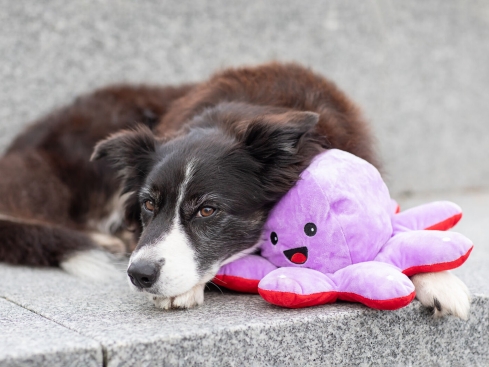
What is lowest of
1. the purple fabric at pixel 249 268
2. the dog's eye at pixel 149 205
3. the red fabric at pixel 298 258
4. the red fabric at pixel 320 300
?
the purple fabric at pixel 249 268

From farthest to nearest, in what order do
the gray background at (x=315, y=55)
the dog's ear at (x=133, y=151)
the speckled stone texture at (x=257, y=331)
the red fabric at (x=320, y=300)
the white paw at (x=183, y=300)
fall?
1. the gray background at (x=315, y=55)
2. the dog's ear at (x=133, y=151)
3. the white paw at (x=183, y=300)
4. the red fabric at (x=320, y=300)
5. the speckled stone texture at (x=257, y=331)

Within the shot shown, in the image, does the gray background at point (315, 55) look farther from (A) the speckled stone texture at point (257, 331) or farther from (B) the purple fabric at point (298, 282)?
(B) the purple fabric at point (298, 282)

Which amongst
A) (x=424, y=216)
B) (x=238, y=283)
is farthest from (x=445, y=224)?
(x=238, y=283)

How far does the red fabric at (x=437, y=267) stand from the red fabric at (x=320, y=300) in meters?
0.17

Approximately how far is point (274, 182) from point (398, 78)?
3.82 m

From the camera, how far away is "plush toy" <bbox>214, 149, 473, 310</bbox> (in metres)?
2.32

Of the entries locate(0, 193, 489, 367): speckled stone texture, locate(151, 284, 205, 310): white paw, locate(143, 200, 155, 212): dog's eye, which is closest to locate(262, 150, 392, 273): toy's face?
locate(0, 193, 489, 367): speckled stone texture

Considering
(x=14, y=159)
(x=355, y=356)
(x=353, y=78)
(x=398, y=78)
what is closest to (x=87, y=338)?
(x=355, y=356)

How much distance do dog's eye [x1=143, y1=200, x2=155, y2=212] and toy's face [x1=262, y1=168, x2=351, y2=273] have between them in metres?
0.53

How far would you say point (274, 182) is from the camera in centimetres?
275

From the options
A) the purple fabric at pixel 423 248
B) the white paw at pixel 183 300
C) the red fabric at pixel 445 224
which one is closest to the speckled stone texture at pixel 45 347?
the white paw at pixel 183 300

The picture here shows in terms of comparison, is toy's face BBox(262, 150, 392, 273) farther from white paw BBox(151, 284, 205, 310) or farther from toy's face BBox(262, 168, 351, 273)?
white paw BBox(151, 284, 205, 310)

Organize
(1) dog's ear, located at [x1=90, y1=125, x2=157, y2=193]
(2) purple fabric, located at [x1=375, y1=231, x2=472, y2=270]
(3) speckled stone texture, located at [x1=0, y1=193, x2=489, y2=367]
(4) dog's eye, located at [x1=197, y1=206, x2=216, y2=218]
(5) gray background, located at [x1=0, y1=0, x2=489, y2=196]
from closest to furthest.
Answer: (3) speckled stone texture, located at [x1=0, y1=193, x2=489, y2=367]
(2) purple fabric, located at [x1=375, y1=231, x2=472, y2=270]
(4) dog's eye, located at [x1=197, y1=206, x2=216, y2=218]
(1) dog's ear, located at [x1=90, y1=125, x2=157, y2=193]
(5) gray background, located at [x1=0, y1=0, x2=489, y2=196]

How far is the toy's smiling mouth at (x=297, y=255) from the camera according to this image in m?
2.54
